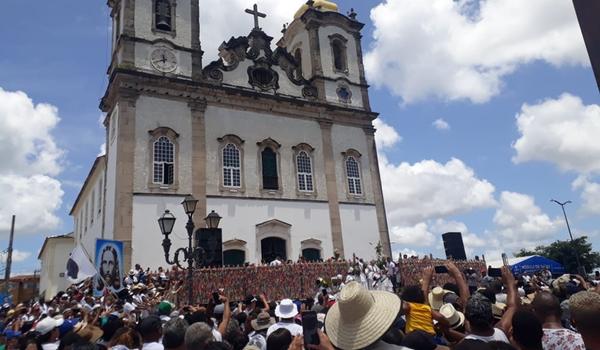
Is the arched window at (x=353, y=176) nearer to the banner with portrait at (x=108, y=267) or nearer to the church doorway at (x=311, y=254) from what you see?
the church doorway at (x=311, y=254)

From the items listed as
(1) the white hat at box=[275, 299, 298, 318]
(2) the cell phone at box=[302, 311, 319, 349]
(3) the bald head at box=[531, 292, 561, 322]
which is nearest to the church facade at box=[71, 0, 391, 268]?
(1) the white hat at box=[275, 299, 298, 318]

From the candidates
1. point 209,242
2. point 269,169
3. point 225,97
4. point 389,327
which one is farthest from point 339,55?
point 389,327

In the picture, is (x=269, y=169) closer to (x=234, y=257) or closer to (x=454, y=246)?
(x=234, y=257)

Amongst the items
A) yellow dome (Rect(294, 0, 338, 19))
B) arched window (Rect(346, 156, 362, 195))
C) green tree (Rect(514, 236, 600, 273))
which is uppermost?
yellow dome (Rect(294, 0, 338, 19))

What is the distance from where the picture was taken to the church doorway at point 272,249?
21.4m

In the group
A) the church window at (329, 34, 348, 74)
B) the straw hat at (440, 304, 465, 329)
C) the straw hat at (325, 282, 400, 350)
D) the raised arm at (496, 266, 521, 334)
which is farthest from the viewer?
the church window at (329, 34, 348, 74)

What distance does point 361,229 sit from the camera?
24.4m

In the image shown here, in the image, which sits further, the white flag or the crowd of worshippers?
the white flag

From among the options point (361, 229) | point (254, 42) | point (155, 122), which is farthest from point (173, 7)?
point (361, 229)

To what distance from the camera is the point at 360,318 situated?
9.33ft

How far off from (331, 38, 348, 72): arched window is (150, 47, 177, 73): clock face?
10.9 metres

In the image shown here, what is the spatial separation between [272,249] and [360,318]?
1913 centimetres

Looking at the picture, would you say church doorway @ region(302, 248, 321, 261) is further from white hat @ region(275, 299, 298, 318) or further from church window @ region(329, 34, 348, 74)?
white hat @ region(275, 299, 298, 318)

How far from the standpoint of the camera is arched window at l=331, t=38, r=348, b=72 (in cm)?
2830
